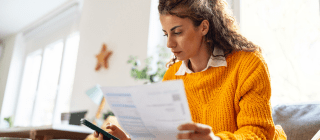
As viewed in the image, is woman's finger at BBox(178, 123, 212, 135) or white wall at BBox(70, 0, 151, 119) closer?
woman's finger at BBox(178, 123, 212, 135)

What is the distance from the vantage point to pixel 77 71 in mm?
4422

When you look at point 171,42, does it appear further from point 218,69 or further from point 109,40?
point 109,40

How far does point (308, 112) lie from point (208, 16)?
0.72m

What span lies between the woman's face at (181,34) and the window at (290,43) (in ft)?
4.55

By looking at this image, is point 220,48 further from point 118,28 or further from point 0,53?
point 0,53

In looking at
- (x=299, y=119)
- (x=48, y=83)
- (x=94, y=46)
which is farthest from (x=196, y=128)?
(x=48, y=83)

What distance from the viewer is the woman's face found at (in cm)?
101

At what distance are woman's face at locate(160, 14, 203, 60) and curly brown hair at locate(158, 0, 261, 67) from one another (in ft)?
0.07

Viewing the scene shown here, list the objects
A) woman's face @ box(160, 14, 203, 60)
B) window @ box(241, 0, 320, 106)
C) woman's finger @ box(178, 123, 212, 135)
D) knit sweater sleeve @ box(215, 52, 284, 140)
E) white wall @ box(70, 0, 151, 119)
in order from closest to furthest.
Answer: woman's finger @ box(178, 123, 212, 135)
knit sweater sleeve @ box(215, 52, 284, 140)
woman's face @ box(160, 14, 203, 60)
window @ box(241, 0, 320, 106)
white wall @ box(70, 0, 151, 119)

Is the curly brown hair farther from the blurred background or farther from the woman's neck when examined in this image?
the blurred background

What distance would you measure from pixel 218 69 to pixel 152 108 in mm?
510

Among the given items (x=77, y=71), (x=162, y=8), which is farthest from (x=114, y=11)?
(x=162, y=8)

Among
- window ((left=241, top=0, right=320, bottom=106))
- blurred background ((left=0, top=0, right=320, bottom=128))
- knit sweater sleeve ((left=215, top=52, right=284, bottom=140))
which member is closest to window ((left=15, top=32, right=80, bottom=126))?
blurred background ((left=0, top=0, right=320, bottom=128))

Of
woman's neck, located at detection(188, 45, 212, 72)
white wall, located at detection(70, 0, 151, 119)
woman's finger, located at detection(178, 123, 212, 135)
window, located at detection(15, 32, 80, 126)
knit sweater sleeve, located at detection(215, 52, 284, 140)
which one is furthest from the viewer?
window, located at detection(15, 32, 80, 126)
